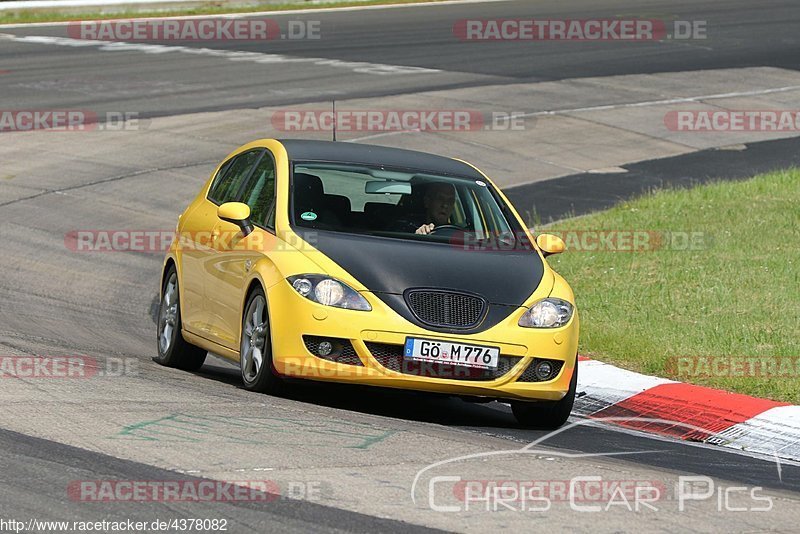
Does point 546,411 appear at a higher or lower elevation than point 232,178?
lower

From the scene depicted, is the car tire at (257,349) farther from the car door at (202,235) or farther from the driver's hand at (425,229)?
the driver's hand at (425,229)

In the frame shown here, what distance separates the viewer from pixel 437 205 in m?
9.93

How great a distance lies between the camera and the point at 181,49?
1220 inches

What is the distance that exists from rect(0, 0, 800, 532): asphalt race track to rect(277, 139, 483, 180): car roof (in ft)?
4.94

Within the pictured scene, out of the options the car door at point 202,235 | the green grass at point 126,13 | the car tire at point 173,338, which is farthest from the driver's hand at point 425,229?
the green grass at point 126,13

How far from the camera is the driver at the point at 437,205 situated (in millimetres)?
9797

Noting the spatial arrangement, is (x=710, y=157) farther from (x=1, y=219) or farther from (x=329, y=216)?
(x=329, y=216)

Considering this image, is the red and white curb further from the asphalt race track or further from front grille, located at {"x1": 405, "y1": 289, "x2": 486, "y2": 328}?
front grille, located at {"x1": 405, "y1": 289, "x2": 486, "y2": 328}

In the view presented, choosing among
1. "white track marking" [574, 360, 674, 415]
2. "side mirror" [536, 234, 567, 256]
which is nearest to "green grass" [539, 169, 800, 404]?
"white track marking" [574, 360, 674, 415]

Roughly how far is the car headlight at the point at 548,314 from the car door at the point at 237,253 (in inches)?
62.4

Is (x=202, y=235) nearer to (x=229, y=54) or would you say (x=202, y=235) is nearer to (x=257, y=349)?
(x=257, y=349)

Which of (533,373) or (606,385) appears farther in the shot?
(606,385)

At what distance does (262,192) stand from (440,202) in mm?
1158

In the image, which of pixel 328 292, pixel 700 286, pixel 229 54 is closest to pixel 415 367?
pixel 328 292
